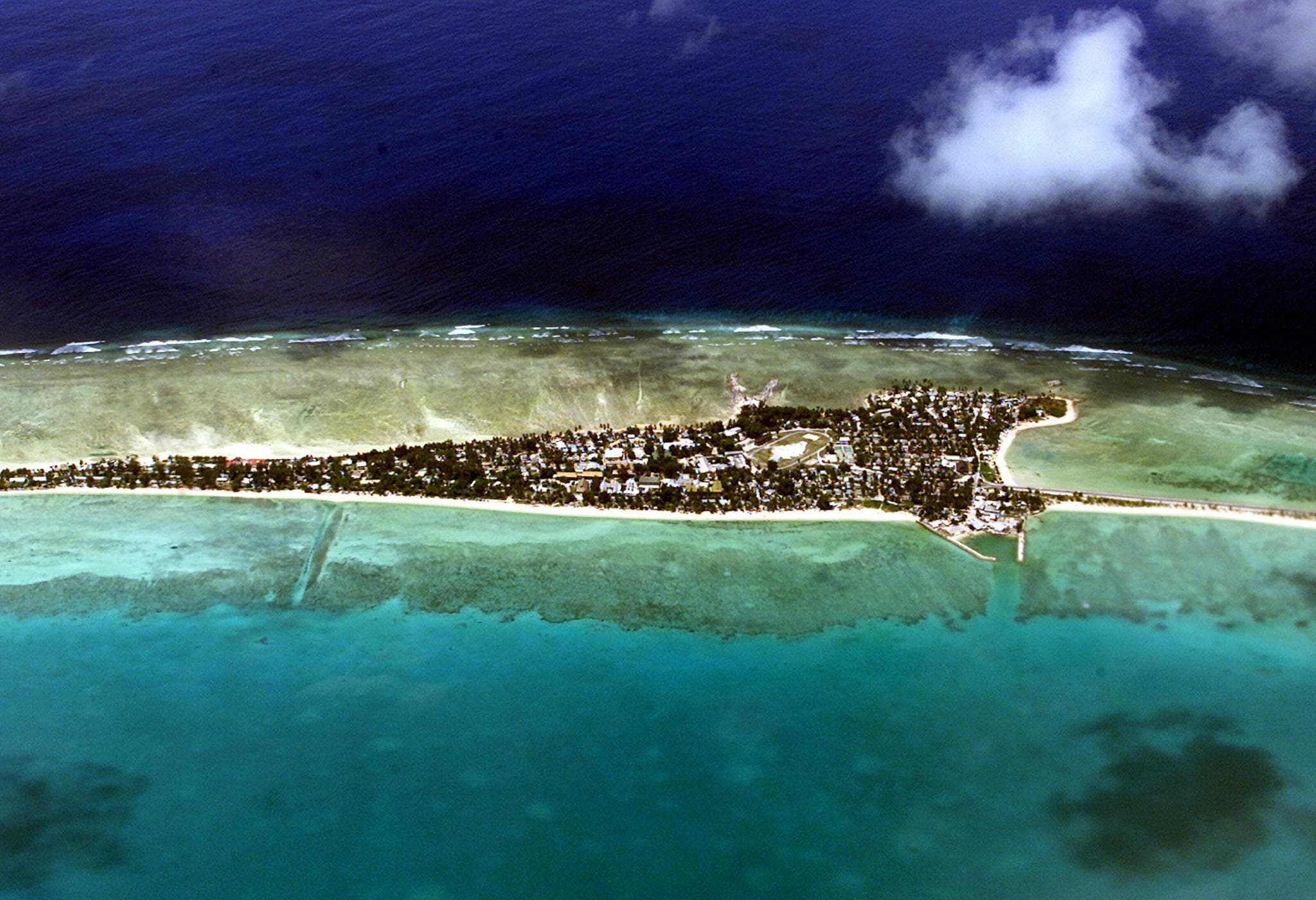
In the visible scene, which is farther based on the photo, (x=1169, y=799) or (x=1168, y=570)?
(x=1168, y=570)

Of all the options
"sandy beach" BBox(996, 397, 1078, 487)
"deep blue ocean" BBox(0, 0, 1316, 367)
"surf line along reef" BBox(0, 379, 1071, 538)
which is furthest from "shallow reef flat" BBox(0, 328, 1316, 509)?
"deep blue ocean" BBox(0, 0, 1316, 367)

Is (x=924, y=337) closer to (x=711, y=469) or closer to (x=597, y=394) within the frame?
(x=711, y=469)

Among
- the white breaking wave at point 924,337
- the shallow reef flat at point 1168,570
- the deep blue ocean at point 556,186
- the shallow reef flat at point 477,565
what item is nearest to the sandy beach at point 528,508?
the shallow reef flat at point 477,565

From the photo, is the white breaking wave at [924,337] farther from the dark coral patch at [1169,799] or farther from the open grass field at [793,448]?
the dark coral patch at [1169,799]

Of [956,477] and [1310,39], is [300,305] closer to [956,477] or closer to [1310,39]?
[956,477]

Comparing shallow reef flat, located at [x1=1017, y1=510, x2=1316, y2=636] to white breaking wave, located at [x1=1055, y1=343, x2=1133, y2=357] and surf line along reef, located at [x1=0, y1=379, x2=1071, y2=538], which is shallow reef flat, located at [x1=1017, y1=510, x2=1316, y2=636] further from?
white breaking wave, located at [x1=1055, y1=343, x2=1133, y2=357]

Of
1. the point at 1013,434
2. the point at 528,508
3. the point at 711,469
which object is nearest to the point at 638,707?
the point at 528,508
